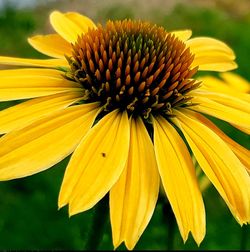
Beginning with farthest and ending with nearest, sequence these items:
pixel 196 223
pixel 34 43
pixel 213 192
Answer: pixel 213 192 < pixel 34 43 < pixel 196 223

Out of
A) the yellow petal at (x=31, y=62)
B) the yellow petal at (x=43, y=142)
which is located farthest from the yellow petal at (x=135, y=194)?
the yellow petal at (x=31, y=62)

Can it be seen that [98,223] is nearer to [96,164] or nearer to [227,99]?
[96,164]

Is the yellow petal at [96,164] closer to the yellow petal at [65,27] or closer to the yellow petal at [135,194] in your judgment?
the yellow petal at [135,194]

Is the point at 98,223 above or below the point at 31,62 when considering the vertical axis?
below

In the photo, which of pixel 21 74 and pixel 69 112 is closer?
pixel 69 112

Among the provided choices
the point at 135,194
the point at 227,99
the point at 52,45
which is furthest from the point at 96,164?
the point at 52,45

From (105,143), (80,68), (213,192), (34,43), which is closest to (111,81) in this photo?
(80,68)

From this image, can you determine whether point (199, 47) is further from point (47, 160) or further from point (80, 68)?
point (47, 160)
